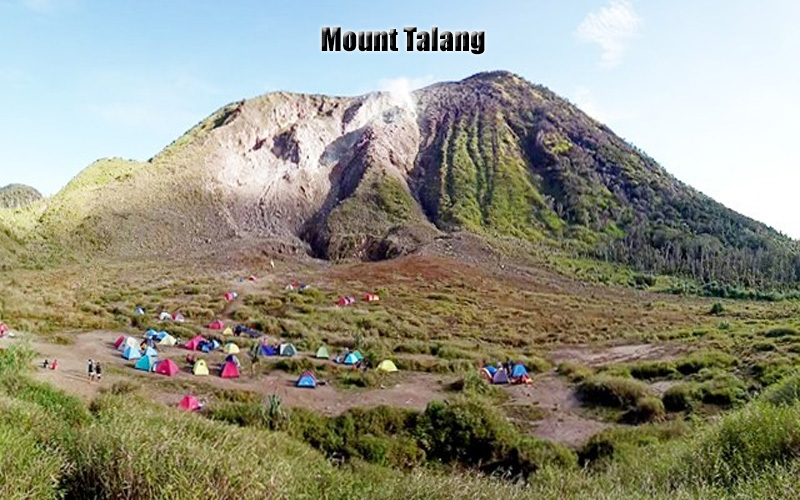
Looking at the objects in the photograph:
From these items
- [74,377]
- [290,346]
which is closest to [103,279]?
[290,346]

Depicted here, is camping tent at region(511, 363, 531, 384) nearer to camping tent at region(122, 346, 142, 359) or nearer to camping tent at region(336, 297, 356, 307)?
camping tent at region(122, 346, 142, 359)

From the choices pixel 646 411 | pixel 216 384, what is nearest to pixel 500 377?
pixel 646 411

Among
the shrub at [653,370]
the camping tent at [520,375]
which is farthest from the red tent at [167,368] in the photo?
the shrub at [653,370]

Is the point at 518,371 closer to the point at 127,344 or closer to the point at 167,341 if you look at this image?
the point at 167,341

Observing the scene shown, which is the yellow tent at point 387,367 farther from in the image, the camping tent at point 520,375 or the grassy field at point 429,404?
the camping tent at point 520,375

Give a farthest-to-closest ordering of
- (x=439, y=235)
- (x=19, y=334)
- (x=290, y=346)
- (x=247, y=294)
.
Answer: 1. (x=439, y=235)
2. (x=247, y=294)
3. (x=290, y=346)
4. (x=19, y=334)

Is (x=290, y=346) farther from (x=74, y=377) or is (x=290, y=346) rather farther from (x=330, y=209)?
(x=330, y=209)

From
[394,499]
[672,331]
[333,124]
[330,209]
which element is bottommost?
[672,331]

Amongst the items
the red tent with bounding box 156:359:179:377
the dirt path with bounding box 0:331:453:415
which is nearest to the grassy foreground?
the dirt path with bounding box 0:331:453:415
